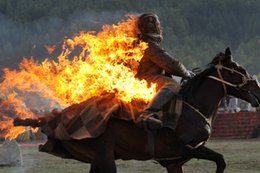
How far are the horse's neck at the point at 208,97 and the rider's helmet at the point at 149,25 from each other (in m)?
0.97

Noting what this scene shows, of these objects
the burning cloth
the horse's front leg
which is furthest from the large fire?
the horse's front leg

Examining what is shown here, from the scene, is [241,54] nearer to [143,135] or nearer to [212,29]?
[212,29]

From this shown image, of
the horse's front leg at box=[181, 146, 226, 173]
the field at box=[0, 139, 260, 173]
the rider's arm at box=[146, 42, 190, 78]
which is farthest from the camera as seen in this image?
the field at box=[0, 139, 260, 173]

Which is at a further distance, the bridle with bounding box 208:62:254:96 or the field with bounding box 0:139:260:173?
the field with bounding box 0:139:260:173

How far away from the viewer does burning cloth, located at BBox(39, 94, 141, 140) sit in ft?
30.1

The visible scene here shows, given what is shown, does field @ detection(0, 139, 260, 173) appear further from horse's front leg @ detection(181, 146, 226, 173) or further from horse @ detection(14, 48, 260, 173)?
horse's front leg @ detection(181, 146, 226, 173)

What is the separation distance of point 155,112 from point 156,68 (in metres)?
→ 0.78

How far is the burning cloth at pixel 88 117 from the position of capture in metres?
9.16

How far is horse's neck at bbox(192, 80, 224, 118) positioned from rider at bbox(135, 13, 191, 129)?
294 mm

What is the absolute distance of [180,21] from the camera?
90688 mm

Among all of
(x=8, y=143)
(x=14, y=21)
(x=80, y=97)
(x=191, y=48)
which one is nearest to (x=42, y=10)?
(x=14, y=21)

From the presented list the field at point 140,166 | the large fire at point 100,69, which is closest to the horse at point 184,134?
the large fire at point 100,69

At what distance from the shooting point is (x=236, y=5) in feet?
318

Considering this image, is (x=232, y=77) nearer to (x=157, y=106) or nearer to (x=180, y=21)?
(x=157, y=106)
